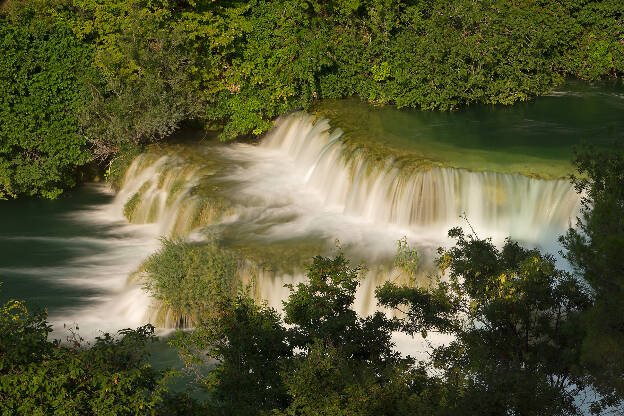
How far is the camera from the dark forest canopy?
84.8 feet

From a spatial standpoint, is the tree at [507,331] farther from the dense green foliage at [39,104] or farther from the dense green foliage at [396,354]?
the dense green foliage at [39,104]

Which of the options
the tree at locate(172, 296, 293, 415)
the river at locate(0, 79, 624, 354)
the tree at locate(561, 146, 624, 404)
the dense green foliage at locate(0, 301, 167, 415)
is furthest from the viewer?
the river at locate(0, 79, 624, 354)

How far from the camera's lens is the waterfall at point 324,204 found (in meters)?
19.5

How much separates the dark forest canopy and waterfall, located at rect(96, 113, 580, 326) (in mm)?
1962

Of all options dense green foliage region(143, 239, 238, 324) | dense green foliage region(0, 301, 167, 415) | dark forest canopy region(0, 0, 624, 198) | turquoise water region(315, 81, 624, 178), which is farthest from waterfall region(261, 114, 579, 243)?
dense green foliage region(0, 301, 167, 415)

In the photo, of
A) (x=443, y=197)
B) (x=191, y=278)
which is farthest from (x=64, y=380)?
(x=443, y=197)

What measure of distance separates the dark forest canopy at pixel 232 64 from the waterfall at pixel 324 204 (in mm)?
1962

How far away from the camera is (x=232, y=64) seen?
2873cm

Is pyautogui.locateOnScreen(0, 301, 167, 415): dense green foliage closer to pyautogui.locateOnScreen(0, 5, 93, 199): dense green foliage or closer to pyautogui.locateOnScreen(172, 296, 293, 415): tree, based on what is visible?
pyautogui.locateOnScreen(172, 296, 293, 415): tree

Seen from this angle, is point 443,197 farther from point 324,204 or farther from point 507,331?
point 507,331

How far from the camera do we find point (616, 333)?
9531 millimetres

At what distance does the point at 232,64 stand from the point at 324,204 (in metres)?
8.14

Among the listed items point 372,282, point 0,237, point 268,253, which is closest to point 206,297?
point 268,253

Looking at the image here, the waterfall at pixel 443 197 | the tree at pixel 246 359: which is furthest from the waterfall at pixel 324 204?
the tree at pixel 246 359
